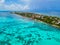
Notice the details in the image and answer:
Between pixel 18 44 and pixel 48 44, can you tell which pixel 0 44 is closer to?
pixel 18 44

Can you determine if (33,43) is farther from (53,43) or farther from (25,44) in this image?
(53,43)

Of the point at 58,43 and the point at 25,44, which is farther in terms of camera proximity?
the point at 58,43

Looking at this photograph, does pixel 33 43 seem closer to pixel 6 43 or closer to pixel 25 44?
pixel 25 44

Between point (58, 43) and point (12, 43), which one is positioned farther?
point (58, 43)

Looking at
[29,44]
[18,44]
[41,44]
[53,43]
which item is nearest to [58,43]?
[53,43]

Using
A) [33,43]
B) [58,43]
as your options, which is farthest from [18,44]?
[58,43]

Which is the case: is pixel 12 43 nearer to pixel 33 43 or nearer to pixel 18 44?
pixel 18 44

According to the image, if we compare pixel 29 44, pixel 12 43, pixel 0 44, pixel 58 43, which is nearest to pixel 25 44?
pixel 29 44
